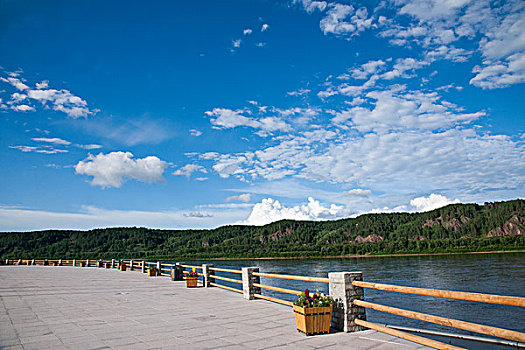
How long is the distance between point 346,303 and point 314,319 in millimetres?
710

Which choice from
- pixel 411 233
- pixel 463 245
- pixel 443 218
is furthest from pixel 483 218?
pixel 463 245

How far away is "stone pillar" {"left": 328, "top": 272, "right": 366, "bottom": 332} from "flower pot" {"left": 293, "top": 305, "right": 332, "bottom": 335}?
0.96 ft

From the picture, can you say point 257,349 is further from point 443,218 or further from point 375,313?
point 443,218

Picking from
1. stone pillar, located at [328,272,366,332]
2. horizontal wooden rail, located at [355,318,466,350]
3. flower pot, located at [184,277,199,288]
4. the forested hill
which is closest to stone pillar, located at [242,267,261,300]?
stone pillar, located at [328,272,366,332]

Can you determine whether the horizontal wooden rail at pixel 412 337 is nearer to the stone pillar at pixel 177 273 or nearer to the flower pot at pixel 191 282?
the flower pot at pixel 191 282

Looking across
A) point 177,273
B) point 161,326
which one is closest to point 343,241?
point 177,273

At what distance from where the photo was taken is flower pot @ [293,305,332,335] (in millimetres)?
7074

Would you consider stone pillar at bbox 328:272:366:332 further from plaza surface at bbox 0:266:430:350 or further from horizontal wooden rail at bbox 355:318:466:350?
plaza surface at bbox 0:266:430:350

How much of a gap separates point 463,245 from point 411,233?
6579cm

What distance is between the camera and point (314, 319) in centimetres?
712

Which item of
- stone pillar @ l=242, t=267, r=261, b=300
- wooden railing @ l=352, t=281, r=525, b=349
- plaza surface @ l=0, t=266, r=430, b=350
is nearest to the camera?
wooden railing @ l=352, t=281, r=525, b=349

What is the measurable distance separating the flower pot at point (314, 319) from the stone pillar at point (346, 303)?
292mm

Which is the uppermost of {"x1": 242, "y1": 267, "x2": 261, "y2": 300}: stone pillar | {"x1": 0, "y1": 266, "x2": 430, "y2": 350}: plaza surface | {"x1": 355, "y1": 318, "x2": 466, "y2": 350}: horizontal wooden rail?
{"x1": 242, "y1": 267, "x2": 261, "y2": 300}: stone pillar

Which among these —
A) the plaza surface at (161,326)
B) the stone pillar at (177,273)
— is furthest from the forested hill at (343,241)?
the plaza surface at (161,326)
